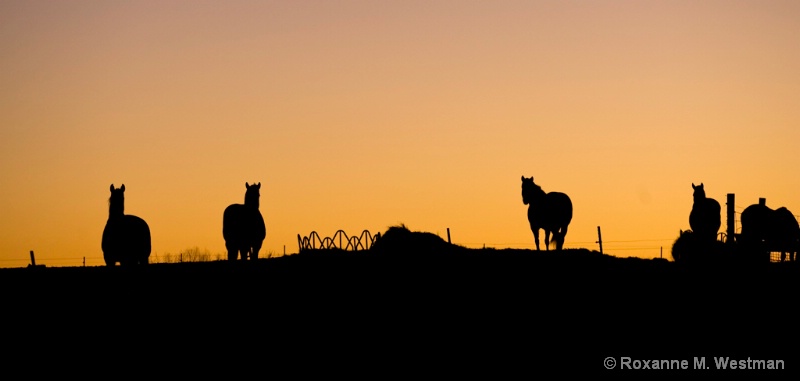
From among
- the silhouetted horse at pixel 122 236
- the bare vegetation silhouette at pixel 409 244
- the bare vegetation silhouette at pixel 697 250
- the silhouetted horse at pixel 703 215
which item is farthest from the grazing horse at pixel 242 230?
the silhouetted horse at pixel 703 215

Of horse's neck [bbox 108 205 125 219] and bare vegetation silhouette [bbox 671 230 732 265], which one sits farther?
bare vegetation silhouette [bbox 671 230 732 265]

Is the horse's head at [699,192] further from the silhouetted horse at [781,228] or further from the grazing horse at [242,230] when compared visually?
the grazing horse at [242,230]

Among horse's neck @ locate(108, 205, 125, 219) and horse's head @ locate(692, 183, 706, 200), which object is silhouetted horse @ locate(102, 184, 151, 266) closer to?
horse's neck @ locate(108, 205, 125, 219)

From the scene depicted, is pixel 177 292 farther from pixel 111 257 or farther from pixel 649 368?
pixel 649 368

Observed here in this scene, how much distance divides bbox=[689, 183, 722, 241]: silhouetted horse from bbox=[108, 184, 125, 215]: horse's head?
21472mm

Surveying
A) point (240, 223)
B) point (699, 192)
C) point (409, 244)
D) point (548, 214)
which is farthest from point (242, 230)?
point (699, 192)

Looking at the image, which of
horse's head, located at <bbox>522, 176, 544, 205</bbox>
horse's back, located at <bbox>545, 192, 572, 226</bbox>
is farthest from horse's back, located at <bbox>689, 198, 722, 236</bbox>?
horse's head, located at <bbox>522, 176, 544, 205</bbox>

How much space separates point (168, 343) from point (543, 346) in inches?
285

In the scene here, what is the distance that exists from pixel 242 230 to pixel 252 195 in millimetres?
1775

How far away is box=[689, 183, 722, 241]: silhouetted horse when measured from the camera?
4388cm

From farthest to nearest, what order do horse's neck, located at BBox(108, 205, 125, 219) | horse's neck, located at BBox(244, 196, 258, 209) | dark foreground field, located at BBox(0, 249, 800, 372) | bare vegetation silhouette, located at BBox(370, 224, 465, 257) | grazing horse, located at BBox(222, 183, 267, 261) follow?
horse's neck, located at BBox(244, 196, 258, 209) < grazing horse, located at BBox(222, 183, 267, 261) < horse's neck, located at BBox(108, 205, 125, 219) < bare vegetation silhouette, located at BBox(370, 224, 465, 257) < dark foreground field, located at BBox(0, 249, 800, 372)

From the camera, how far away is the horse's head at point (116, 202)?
3184cm

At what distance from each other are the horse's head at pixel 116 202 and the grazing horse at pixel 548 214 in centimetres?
1555

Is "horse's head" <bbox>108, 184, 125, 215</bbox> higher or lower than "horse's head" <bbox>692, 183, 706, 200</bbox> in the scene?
lower
